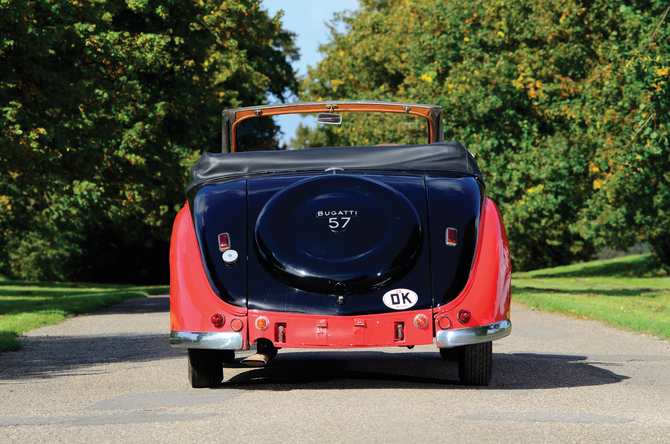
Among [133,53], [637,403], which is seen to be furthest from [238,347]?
[133,53]

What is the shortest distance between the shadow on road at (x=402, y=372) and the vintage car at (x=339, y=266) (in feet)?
1.37

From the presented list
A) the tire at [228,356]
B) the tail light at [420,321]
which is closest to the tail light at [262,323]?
the tail light at [420,321]

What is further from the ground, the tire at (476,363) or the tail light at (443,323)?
the tail light at (443,323)

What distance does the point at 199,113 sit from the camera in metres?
24.1

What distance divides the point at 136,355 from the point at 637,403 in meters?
5.31

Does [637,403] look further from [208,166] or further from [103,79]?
[103,79]

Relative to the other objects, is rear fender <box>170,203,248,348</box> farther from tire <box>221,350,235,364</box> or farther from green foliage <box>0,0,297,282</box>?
green foliage <box>0,0,297,282</box>

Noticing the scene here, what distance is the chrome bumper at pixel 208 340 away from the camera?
5.88m

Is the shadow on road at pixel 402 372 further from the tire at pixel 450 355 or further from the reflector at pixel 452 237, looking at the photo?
the reflector at pixel 452 237

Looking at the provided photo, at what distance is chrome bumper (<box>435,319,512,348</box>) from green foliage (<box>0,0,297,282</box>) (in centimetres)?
1247

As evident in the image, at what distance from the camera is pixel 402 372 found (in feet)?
24.0

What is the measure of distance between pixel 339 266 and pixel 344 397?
89 cm

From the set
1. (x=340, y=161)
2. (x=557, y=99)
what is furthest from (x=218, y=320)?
(x=557, y=99)

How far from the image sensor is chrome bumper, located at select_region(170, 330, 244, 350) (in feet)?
19.3
